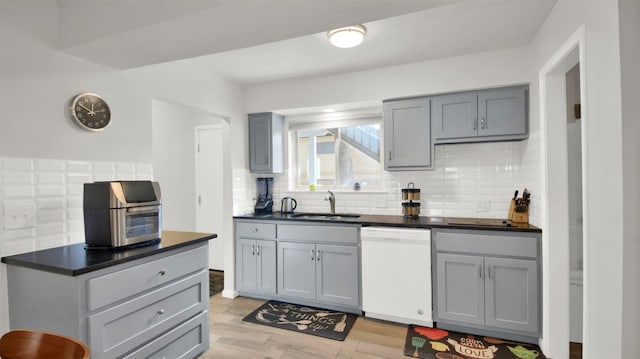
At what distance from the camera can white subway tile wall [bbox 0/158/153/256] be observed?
5.53 feet

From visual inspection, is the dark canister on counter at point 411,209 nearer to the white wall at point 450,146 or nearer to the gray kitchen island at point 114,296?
the white wall at point 450,146

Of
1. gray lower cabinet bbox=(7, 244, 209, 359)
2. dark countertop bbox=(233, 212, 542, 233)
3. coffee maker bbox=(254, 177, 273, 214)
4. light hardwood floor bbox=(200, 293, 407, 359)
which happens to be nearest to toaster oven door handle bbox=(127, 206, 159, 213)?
gray lower cabinet bbox=(7, 244, 209, 359)

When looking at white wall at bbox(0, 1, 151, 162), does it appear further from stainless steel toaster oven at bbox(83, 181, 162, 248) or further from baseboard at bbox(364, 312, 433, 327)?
baseboard at bbox(364, 312, 433, 327)

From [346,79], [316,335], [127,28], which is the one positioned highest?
[346,79]

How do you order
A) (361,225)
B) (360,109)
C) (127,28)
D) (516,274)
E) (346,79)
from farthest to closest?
(360,109)
(346,79)
(361,225)
(516,274)
(127,28)

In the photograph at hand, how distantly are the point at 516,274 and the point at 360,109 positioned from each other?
2.30m

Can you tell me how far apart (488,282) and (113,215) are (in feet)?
9.32

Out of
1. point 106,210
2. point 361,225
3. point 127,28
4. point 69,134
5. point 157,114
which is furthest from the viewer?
point 157,114

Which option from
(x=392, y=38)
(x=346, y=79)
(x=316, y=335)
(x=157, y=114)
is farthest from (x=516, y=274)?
(x=157, y=114)

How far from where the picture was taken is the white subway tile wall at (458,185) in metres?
3.01

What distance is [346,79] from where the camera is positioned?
132 inches

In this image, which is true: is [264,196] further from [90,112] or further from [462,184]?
[462,184]

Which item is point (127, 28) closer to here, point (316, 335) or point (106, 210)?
point (106, 210)

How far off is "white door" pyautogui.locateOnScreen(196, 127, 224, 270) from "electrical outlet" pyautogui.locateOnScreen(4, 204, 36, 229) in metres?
2.61
